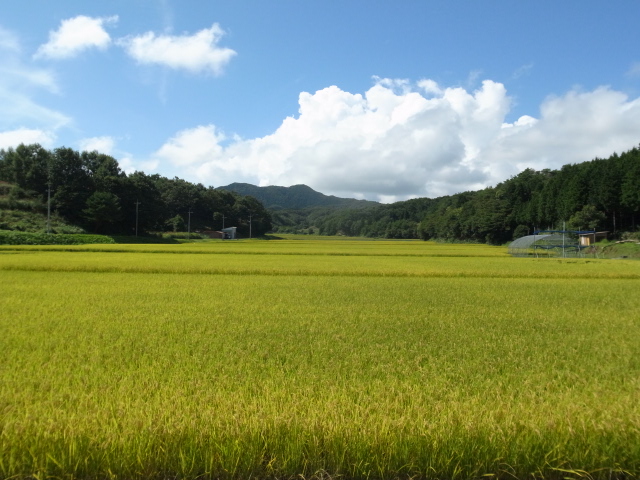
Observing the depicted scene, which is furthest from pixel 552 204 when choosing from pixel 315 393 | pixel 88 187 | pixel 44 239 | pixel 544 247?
pixel 88 187

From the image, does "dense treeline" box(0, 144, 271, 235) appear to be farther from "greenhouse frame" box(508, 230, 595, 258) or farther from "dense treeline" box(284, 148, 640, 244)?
"dense treeline" box(284, 148, 640, 244)

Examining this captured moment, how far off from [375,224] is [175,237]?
95.3m

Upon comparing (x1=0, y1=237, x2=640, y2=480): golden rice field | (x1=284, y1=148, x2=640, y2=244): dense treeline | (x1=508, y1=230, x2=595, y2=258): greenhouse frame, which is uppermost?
(x1=284, y1=148, x2=640, y2=244): dense treeline

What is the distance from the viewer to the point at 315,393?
3.94 meters

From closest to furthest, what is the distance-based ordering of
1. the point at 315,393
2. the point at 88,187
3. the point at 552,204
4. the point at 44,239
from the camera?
the point at 315,393
the point at 44,239
the point at 88,187
the point at 552,204

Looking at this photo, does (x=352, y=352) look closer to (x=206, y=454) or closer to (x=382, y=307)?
(x=206, y=454)

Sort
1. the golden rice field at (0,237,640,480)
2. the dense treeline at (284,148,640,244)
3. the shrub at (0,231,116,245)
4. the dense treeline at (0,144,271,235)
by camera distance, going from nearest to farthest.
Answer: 1. the golden rice field at (0,237,640,480)
2. the shrub at (0,231,116,245)
3. the dense treeline at (284,148,640,244)
4. the dense treeline at (0,144,271,235)

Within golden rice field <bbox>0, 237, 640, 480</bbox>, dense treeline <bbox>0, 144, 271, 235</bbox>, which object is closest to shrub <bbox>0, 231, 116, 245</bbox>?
dense treeline <bbox>0, 144, 271, 235</bbox>

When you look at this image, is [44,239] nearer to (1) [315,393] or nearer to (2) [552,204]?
(1) [315,393]

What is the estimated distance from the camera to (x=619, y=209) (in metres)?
54.8

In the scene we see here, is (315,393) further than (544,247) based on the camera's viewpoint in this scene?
No

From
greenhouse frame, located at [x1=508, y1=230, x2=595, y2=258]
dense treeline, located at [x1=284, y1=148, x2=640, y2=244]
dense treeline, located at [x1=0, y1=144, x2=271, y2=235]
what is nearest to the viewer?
greenhouse frame, located at [x1=508, y1=230, x2=595, y2=258]

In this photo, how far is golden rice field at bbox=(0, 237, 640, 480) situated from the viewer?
3.01 m

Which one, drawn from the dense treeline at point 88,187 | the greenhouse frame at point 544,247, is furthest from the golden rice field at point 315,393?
the dense treeline at point 88,187
